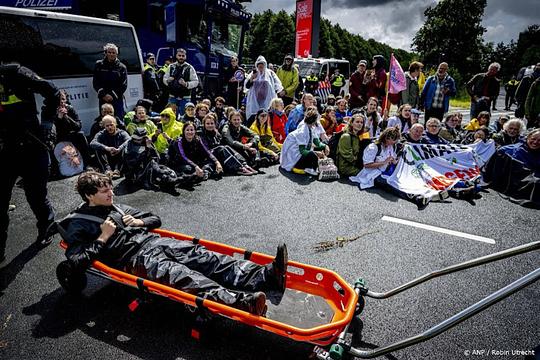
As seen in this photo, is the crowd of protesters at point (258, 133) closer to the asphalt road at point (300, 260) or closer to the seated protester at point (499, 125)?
the seated protester at point (499, 125)

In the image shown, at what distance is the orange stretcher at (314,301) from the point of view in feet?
7.13

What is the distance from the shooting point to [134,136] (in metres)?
5.85

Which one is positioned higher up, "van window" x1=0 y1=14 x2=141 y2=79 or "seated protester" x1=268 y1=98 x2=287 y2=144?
"van window" x1=0 y1=14 x2=141 y2=79

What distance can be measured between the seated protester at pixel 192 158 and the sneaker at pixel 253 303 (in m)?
3.88

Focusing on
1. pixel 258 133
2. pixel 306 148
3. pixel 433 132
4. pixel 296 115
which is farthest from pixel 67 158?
pixel 433 132

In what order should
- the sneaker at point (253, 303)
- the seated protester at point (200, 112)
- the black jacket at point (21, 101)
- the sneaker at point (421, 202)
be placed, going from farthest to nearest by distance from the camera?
the seated protester at point (200, 112) < the sneaker at point (421, 202) < the black jacket at point (21, 101) < the sneaker at point (253, 303)

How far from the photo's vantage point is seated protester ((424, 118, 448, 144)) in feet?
22.0

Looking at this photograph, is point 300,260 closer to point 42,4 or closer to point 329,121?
point 329,121

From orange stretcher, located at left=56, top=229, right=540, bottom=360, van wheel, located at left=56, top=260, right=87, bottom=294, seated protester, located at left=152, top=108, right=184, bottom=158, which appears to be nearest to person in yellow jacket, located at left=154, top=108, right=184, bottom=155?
seated protester, located at left=152, top=108, right=184, bottom=158

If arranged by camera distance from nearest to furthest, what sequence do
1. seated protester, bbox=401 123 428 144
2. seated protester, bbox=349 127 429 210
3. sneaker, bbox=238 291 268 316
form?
sneaker, bbox=238 291 268 316 < seated protester, bbox=349 127 429 210 < seated protester, bbox=401 123 428 144

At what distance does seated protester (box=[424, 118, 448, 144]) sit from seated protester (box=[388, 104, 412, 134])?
0.83m

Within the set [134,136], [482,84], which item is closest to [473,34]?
→ [482,84]

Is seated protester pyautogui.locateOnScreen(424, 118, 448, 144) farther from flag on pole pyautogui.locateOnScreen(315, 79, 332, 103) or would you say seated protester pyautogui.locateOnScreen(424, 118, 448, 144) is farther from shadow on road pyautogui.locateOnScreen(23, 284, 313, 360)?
flag on pole pyautogui.locateOnScreen(315, 79, 332, 103)

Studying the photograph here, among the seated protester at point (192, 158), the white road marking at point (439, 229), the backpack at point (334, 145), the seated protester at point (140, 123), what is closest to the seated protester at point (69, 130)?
the seated protester at point (140, 123)
